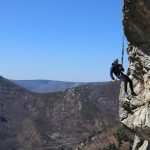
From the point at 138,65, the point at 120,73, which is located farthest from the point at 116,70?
the point at 138,65

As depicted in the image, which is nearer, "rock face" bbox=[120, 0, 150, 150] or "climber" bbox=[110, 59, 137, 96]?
"rock face" bbox=[120, 0, 150, 150]

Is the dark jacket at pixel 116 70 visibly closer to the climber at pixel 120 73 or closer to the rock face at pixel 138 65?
the climber at pixel 120 73

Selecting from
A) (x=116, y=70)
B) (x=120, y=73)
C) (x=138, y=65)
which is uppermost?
(x=138, y=65)

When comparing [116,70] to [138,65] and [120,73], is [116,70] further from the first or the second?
[138,65]

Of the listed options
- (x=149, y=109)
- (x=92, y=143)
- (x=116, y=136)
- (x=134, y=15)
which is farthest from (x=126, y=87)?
(x=92, y=143)

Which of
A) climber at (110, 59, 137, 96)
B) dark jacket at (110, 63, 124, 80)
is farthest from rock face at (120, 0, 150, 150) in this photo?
dark jacket at (110, 63, 124, 80)

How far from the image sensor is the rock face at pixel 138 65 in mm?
25984

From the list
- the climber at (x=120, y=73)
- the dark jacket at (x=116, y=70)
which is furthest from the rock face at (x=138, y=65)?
the dark jacket at (x=116, y=70)

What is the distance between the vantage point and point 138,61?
2805 centimetres

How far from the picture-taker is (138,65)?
28344mm

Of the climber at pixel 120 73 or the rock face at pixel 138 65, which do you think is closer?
the rock face at pixel 138 65

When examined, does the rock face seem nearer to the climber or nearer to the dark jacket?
the climber

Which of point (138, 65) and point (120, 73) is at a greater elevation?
point (138, 65)

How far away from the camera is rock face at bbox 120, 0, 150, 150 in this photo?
26.0 metres
